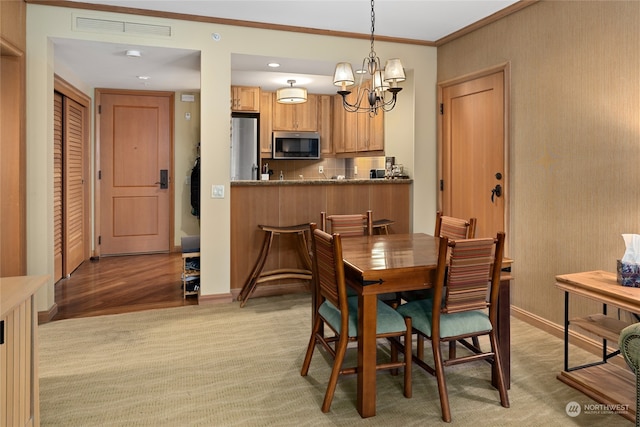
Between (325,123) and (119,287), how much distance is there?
369 centimetres

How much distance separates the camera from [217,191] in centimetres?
396

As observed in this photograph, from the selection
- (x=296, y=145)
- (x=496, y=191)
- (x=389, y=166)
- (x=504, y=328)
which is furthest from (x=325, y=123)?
(x=504, y=328)

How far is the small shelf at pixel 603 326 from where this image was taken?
7.72 ft

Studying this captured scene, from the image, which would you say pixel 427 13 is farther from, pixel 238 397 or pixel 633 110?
pixel 238 397

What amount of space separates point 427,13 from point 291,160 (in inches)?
137

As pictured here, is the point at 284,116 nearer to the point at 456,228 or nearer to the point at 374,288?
the point at 456,228

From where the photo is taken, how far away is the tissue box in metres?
2.34

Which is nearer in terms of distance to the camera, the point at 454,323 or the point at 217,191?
the point at 454,323

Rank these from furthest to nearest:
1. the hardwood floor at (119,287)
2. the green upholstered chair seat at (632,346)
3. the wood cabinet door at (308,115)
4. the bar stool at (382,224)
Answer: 1. the wood cabinet door at (308,115)
2. the bar stool at (382,224)
3. the hardwood floor at (119,287)
4. the green upholstered chair seat at (632,346)

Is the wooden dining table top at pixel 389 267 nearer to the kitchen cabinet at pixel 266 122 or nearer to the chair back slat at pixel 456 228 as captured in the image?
the chair back slat at pixel 456 228

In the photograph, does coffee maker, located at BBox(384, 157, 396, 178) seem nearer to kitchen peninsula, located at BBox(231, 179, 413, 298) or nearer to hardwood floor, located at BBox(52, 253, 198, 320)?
kitchen peninsula, located at BBox(231, 179, 413, 298)

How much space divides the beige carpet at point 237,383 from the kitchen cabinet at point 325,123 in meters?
3.69

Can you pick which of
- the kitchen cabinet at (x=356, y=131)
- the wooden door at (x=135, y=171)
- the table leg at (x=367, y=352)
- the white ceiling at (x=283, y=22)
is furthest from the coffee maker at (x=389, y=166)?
the wooden door at (x=135, y=171)

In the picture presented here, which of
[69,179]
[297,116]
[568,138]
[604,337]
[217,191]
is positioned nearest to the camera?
[604,337]
